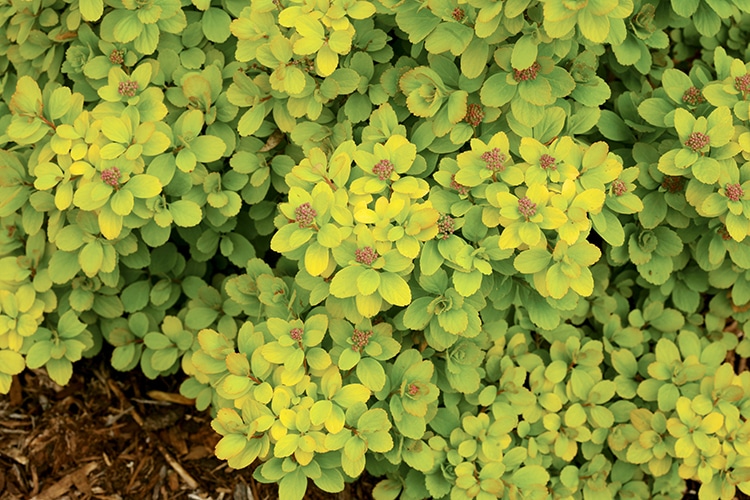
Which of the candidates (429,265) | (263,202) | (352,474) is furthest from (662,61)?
(352,474)

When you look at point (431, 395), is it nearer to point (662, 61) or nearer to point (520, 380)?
point (520, 380)

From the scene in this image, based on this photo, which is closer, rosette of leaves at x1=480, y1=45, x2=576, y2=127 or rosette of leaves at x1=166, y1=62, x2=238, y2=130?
rosette of leaves at x1=480, y1=45, x2=576, y2=127

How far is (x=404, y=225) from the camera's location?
6.44 ft

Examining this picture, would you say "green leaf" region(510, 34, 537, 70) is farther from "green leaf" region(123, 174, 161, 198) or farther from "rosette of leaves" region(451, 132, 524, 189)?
"green leaf" region(123, 174, 161, 198)

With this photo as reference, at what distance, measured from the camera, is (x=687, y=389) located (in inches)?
98.4

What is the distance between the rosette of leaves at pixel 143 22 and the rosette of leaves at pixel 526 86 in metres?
0.97

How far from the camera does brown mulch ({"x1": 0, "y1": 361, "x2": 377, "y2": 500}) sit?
2.78 metres

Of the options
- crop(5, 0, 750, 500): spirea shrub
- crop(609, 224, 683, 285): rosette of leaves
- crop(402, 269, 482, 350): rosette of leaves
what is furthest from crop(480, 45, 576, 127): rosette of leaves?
crop(609, 224, 683, 285): rosette of leaves

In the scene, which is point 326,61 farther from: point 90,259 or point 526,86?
point 90,259

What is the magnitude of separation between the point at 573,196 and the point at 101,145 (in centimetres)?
136

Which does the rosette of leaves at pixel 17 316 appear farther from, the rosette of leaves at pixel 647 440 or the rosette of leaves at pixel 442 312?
the rosette of leaves at pixel 647 440

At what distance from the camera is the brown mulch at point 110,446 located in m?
2.78

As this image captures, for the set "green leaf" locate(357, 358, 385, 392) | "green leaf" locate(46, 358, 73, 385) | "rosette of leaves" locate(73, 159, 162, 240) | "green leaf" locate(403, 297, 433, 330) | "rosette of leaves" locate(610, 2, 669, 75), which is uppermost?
"rosette of leaves" locate(610, 2, 669, 75)

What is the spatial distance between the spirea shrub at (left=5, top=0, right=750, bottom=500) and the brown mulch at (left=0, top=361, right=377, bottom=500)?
30 centimetres
